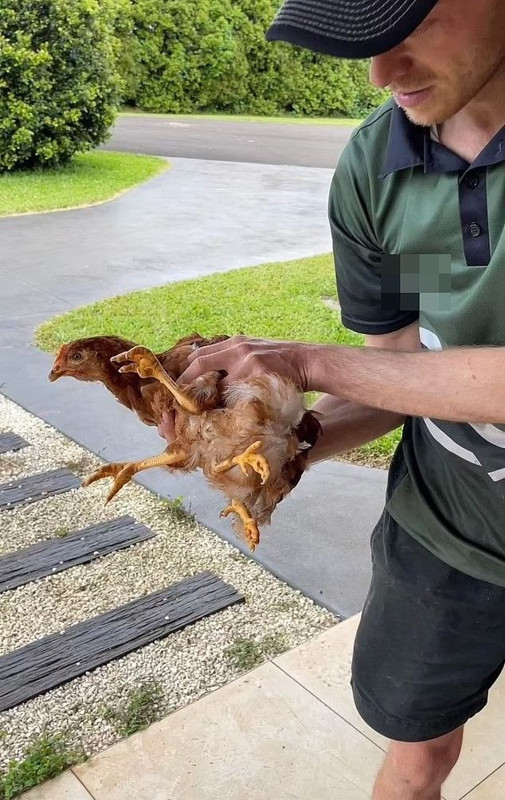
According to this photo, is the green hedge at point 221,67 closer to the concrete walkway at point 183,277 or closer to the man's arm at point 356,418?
the concrete walkway at point 183,277

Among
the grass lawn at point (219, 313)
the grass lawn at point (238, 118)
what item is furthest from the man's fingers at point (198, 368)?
the grass lawn at point (238, 118)

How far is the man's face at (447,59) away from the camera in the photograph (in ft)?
4.56

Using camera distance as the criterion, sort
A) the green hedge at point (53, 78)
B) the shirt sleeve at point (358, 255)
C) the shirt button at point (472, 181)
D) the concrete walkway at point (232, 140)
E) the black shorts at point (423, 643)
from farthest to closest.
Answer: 1. the concrete walkway at point (232, 140)
2. the green hedge at point (53, 78)
3. the black shorts at point (423, 643)
4. the shirt sleeve at point (358, 255)
5. the shirt button at point (472, 181)

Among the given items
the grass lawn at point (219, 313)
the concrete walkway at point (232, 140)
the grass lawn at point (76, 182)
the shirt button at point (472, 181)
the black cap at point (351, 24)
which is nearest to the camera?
the black cap at point (351, 24)

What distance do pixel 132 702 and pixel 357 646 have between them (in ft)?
3.77

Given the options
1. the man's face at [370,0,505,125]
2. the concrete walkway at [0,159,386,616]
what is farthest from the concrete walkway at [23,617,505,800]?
the man's face at [370,0,505,125]

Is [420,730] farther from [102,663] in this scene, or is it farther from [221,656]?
[102,663]

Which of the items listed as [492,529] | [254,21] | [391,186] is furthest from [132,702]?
[254,21]

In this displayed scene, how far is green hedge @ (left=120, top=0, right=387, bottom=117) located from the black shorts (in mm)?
26196

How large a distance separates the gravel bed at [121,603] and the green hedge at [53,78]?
10.1 m

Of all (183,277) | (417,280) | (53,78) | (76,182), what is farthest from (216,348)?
(53,78)

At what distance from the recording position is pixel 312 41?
4.68 feet

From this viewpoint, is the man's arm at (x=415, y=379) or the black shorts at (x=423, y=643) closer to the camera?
the man's arm at (x=415, y=379)

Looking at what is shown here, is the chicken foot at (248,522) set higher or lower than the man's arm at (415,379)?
lower
